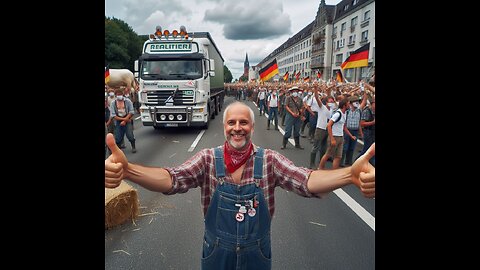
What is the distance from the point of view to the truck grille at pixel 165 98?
11344mm

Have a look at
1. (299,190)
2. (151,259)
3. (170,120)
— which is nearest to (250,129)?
(299,190)

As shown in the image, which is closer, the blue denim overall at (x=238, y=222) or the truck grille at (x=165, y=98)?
the blue denim overall at (x=238, y=222)


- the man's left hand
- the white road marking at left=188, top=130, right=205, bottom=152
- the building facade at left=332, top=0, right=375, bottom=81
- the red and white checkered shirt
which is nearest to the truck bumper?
the white road marking at left=188, top=130, right=205, bottom=152

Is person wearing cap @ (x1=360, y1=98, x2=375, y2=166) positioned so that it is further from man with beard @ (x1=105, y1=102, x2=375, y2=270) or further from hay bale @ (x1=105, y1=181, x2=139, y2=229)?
man with beard @ (x1=105, y1=102, x2=375, y2=270)

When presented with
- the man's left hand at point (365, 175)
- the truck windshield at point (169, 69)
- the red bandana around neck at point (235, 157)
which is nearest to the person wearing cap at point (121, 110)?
the truck windshield at point (169, 69)

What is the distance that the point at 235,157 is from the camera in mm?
1852

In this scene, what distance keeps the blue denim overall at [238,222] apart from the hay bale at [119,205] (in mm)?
2602

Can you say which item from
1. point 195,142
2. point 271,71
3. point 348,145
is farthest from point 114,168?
point 271,71

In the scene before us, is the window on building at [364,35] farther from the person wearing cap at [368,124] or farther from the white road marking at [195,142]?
the person wearing cap at [368,124]

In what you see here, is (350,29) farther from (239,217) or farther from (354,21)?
(239,217)

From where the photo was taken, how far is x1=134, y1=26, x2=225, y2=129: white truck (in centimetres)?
1136
